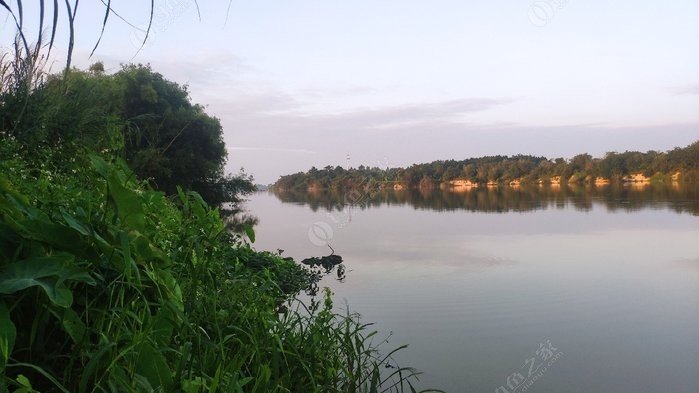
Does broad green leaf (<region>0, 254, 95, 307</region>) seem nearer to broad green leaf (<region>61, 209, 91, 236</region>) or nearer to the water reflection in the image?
broad green leaf (<region>61, 209, 91, 236</region>)

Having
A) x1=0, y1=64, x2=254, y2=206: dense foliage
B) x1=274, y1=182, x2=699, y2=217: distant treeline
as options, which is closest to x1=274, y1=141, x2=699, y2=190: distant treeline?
x1=274, y1=182, x2=699, y2=217: distant treeline

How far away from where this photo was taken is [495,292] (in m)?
7.24

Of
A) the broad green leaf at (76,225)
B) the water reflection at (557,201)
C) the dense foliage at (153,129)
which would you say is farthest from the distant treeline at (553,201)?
the broad green leaf at (76,225)

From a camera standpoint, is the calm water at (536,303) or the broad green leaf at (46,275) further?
the calm water at (536,303)

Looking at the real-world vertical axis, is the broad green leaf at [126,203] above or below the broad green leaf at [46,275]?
above

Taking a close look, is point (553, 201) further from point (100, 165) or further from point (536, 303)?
point (100, 165)

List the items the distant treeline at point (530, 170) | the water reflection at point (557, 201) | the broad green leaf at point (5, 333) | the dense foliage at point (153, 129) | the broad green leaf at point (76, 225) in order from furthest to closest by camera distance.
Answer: the distant treeline at point (530, 170), the water reflection at point (557, 201), the dense foliage at point (153, 129), the broad green leaf at point (76, 225), the broad green leaf at point (5, 333)

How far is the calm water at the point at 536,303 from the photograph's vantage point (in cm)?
421

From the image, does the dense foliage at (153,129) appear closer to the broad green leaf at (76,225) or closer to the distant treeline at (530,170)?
the broad green leaf at (76,225)

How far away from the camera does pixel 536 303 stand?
256 inches

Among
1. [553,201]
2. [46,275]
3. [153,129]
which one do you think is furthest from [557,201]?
[46,275]

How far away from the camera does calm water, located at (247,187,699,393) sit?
4.21 meters

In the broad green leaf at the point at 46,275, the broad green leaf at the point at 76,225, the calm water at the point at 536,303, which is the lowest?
the calm water at the point at 536,303

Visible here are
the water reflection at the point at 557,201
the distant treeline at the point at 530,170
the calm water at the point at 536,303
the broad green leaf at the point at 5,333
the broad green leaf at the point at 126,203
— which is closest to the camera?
the broad green leaf at the point at 5,333
